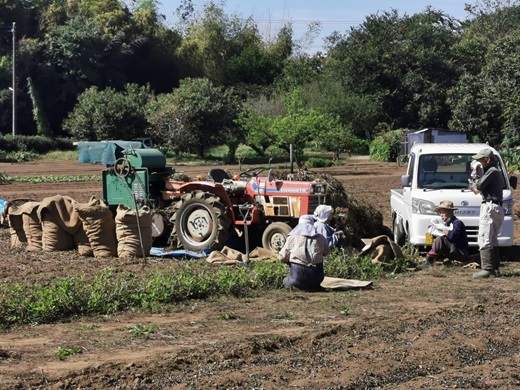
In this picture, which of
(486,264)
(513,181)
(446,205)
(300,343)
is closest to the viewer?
(300,343)

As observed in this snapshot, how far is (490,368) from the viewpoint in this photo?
739 cm

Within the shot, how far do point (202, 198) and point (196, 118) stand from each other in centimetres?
3399

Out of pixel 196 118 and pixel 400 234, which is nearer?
pixel 400 234

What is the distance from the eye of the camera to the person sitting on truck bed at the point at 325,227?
11939 millimetres

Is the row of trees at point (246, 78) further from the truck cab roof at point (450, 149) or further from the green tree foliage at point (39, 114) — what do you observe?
the truck cab roof at point (450, 149)

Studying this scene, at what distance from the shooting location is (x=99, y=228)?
14.6 meters

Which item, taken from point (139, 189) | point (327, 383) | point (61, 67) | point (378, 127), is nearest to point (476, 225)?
point (139, 189)

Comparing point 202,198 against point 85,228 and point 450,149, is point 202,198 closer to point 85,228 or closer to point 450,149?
point 85,228

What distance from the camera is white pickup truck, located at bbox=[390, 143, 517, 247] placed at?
1432 cm

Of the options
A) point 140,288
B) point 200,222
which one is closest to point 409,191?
point 200,222

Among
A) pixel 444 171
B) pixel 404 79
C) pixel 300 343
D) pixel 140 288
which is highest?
pixel 404 79

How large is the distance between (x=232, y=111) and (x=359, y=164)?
24.5ft

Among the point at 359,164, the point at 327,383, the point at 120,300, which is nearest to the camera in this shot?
the point at 327,383

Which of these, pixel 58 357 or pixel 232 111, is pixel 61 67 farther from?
pixel 58 357
